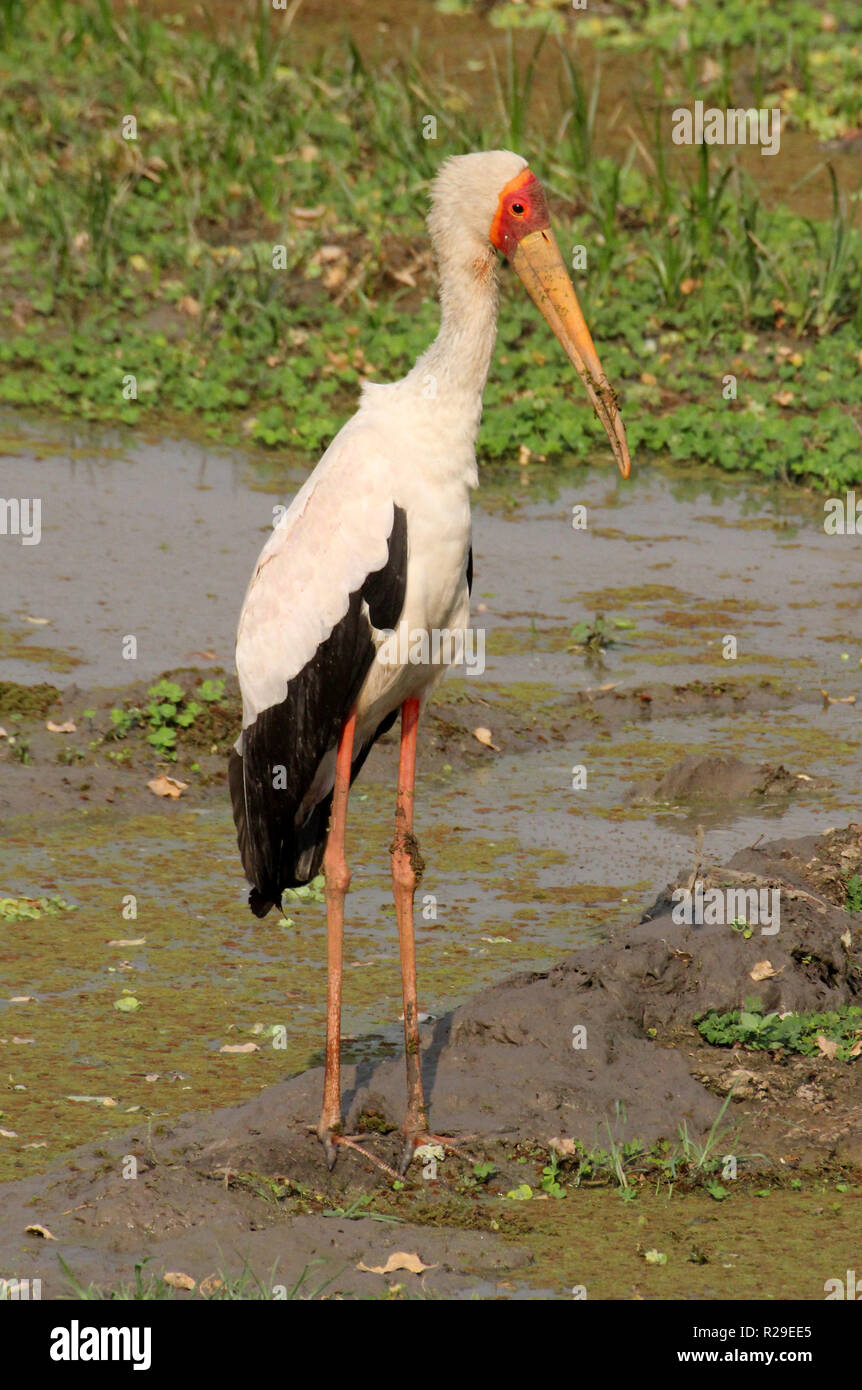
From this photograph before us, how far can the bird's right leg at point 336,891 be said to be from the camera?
4441mm

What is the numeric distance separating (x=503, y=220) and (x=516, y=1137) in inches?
81.3

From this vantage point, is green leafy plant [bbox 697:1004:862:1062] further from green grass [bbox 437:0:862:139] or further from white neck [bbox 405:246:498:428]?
green grass [bbox 437:0:862:139]

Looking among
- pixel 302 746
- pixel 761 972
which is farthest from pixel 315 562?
pixel 761 972

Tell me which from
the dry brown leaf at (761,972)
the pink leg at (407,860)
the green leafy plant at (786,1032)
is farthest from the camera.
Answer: the dry brown leaf at (761,972)

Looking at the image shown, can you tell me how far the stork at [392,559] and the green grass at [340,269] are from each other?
5.67m

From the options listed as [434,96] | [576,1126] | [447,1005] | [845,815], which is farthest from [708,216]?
[576,1126]

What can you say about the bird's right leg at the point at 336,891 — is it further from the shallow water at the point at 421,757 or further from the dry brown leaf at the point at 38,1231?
the dry brown leaf at the point at 38,1231

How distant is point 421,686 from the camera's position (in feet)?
15.5

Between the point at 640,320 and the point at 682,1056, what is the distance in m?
7.22

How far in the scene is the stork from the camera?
442 cm

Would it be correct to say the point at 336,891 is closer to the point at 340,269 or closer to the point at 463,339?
the point at 463,339

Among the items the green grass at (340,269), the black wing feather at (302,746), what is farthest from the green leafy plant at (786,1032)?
the green grass at (340,269)

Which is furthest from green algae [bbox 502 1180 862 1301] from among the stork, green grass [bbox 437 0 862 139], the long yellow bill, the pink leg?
green grass [bbox 437 0 862 139]

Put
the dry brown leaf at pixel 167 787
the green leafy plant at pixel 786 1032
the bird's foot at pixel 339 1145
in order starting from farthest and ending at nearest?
1. the dry brown leaf at pixel 167 787
2. the green leafy plant at pixel 786 1032
3. the bird's foot at pixel 339 1145
